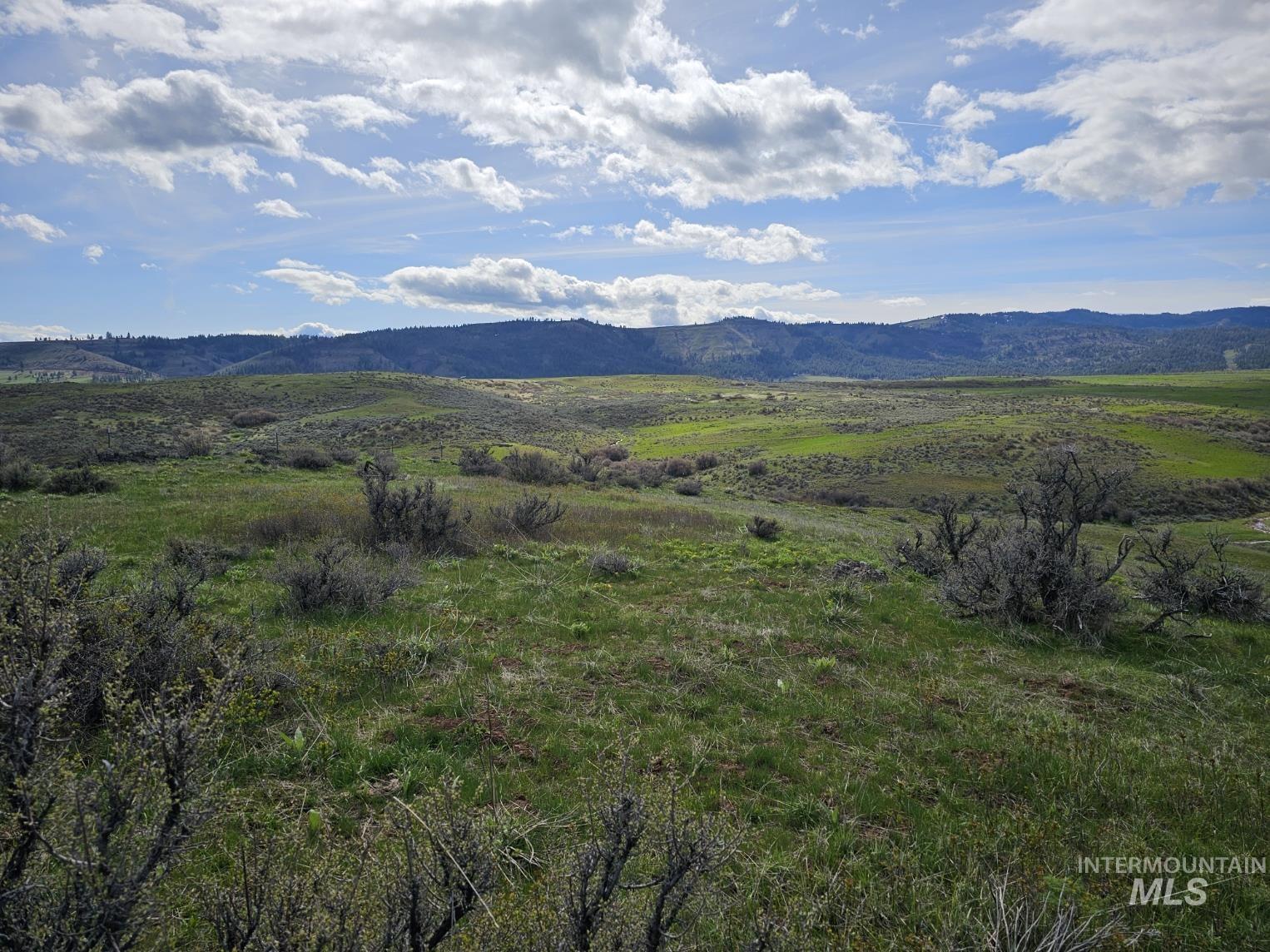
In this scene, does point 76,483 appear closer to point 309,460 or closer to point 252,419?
point 309,460

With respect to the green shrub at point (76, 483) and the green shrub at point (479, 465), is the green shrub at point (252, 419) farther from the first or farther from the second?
the green shrub at point (76, 483)

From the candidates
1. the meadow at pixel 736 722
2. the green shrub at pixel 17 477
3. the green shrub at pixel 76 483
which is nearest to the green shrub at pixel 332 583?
the meadow at pixel 736 722

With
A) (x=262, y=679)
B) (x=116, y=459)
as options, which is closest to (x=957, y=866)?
(x=262, y=679)

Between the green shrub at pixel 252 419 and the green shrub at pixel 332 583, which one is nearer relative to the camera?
the green shrub at pixel 332 583

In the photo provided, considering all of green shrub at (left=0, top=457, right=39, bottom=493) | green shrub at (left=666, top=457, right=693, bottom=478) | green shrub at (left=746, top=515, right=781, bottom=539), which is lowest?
green shrub at (left=666, top=457, right=693, bottom=478)

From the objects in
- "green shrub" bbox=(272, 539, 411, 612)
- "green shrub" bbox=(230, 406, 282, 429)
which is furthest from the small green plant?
"green shrub" bbox=(230, 406, 282, 429)

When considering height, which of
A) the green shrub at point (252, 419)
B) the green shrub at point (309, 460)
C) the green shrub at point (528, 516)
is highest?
the green shrub at point (252, 419)

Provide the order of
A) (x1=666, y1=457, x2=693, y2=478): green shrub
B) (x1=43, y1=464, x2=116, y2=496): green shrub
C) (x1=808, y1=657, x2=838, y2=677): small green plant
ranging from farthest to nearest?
(x1=666, y1=457, x2=693, y2=478): green shrub < (x1=43, y1=464, x2=116, y2=496): green shrub < (x1=808, y1=657, x2=838, y2=677): small green plant

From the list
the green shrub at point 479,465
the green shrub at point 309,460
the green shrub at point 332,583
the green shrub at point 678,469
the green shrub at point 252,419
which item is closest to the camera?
the green shrub at point 332,583

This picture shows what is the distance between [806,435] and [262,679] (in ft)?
196

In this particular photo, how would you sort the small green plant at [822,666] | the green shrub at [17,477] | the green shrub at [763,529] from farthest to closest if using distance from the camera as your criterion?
1. the green shrub at [17,477]
2. the green shrub at [763,529]
3. the small green plant at [822,666]

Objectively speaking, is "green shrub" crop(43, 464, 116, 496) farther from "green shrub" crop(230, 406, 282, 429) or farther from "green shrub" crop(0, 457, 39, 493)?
"green shrub" crop(230, 406, 282, 429)

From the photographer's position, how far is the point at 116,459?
28.0 metres

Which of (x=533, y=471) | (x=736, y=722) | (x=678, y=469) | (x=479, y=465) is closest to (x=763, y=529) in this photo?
(x=736, y=722)
